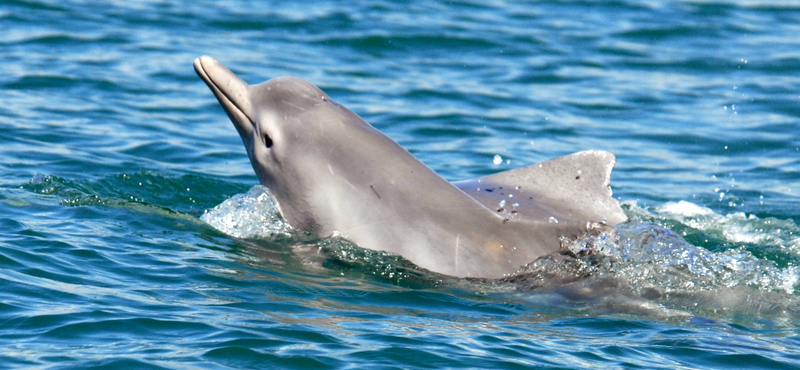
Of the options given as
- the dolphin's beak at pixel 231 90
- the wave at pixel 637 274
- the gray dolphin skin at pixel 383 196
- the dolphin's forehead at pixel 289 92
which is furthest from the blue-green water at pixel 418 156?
the dolphin's forehead at pixel 289 92

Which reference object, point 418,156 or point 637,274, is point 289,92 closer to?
point 637,274

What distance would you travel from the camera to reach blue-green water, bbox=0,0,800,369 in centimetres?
733

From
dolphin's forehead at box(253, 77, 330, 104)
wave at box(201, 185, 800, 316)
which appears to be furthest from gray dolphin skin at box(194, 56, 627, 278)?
wave at box(201, 185, 800, 316)

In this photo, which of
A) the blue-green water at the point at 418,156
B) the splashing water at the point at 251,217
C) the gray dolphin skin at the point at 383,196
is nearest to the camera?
the blue-green water at the point at 418,156

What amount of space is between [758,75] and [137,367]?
47.7 ft

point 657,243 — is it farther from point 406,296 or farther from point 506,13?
point 506,13

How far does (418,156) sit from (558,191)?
5.00m

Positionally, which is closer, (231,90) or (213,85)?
(231,90)

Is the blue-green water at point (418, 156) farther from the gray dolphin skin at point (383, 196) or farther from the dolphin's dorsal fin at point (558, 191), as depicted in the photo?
the dolphin's dorsal fin at point (558, 191)

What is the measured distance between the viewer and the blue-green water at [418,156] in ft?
24.0

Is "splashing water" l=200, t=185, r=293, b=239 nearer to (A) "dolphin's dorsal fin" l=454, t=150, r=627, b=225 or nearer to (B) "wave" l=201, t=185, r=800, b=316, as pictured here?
(B) "wave" l=201, t=185, r=800, b=316

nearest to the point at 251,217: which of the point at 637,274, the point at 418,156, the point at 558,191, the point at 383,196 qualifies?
the point at 383,196

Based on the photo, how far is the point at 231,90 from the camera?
9398mm

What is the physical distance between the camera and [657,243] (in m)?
8.80
